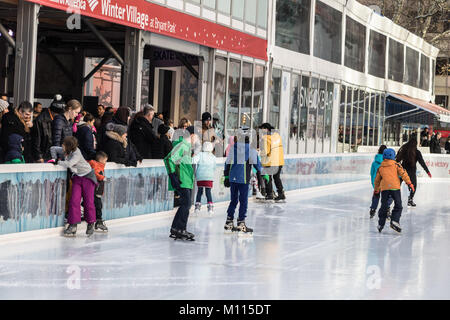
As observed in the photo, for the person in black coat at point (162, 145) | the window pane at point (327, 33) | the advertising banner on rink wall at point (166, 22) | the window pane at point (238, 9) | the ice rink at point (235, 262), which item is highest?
the window pane at point (327, 33)

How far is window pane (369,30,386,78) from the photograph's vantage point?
39062mm

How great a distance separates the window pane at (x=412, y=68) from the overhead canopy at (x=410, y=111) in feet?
5.39

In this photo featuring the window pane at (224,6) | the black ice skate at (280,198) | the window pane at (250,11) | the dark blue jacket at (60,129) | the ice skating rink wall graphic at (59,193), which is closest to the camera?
the ice skating rink wall graphic at (59,193)

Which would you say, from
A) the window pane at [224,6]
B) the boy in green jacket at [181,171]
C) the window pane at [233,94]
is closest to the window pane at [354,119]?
the window pane at [233,94]

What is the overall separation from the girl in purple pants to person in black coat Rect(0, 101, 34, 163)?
352 millimetres

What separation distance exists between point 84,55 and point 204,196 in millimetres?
10082

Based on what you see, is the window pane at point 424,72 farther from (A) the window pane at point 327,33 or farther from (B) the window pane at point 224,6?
(B) the window pane at point 224,6

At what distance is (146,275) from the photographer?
8.91 meters

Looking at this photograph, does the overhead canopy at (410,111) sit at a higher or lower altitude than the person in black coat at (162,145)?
higher

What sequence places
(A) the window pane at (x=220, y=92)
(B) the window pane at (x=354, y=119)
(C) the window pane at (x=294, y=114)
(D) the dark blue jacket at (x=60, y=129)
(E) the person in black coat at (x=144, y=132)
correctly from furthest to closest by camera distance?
(B) the window pane at (x=354, y=119) → (C) the window pane at (x=294, y=114) → (A) the window pane at (x=220, y=92) → (E) the person in black coat at (x=144, y=132) → (D) the dark blue jacket at (x=60, y=129)

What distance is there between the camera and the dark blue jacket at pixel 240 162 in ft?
41.3

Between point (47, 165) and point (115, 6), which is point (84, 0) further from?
point (47, 165)
